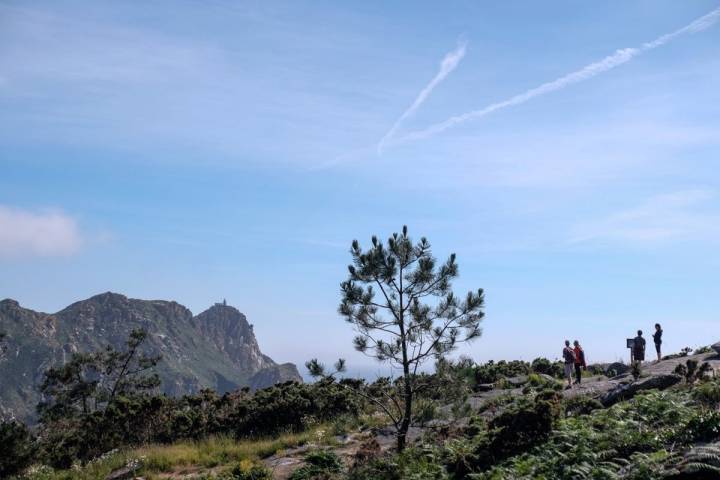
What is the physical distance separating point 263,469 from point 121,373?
24224 mm

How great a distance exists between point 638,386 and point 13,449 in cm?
1806

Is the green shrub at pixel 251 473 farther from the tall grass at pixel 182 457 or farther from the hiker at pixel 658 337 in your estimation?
the hiker at pixel 658 337

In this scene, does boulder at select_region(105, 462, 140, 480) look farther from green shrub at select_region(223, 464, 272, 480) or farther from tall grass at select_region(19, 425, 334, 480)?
green shrub at select_region(223, 464, 272, 480)

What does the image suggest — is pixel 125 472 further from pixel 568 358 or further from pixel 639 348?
pixel 639 348

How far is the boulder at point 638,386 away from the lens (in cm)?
1752

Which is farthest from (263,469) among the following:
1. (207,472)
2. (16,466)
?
(16,466)

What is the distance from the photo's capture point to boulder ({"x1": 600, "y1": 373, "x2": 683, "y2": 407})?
17525 mm

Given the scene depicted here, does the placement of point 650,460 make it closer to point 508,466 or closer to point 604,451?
point 604,451

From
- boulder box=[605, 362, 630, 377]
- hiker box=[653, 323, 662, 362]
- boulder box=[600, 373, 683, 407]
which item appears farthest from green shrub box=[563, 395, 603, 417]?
hiker box=[653, 323, 662, 362]

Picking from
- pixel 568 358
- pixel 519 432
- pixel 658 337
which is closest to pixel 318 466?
pixel 519 432

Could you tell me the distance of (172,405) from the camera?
26.3 m

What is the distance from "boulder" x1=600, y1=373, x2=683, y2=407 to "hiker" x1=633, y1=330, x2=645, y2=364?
9217mm

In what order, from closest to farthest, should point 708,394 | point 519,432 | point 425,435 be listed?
1. point 519,432
2. point 708,394
3. point 425,435

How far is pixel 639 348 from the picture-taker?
26844 millimetres
